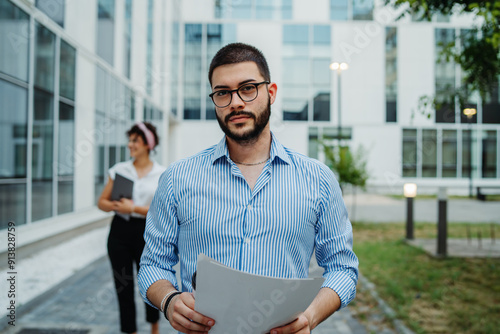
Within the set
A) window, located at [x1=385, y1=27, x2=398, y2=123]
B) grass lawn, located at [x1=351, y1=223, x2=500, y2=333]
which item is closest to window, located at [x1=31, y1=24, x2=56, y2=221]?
grass lawn, located at [x1=351, y1=223, x2=500, y2=333]

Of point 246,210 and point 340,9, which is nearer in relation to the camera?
point 246,210

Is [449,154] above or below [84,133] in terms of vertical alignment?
above

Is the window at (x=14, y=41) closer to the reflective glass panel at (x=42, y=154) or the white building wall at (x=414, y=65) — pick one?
the reflective glass panel at (x=42, y=154)

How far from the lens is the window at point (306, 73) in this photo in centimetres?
2431

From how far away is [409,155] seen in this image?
26312 mm

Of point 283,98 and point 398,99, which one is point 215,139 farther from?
point 398,99

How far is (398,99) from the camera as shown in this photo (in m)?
25.4

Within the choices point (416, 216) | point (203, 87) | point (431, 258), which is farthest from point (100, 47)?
point (203, 87)

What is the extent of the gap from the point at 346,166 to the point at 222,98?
38.5ft

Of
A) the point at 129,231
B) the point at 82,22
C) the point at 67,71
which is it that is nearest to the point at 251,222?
the point at 129,231

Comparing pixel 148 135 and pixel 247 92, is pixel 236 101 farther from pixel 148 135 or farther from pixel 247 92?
pixel 148 135

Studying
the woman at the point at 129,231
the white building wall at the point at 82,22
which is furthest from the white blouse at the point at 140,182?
the white building wall at the point at 82,22

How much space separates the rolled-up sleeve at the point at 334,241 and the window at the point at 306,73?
22781mm

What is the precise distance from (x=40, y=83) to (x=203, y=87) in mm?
18729
